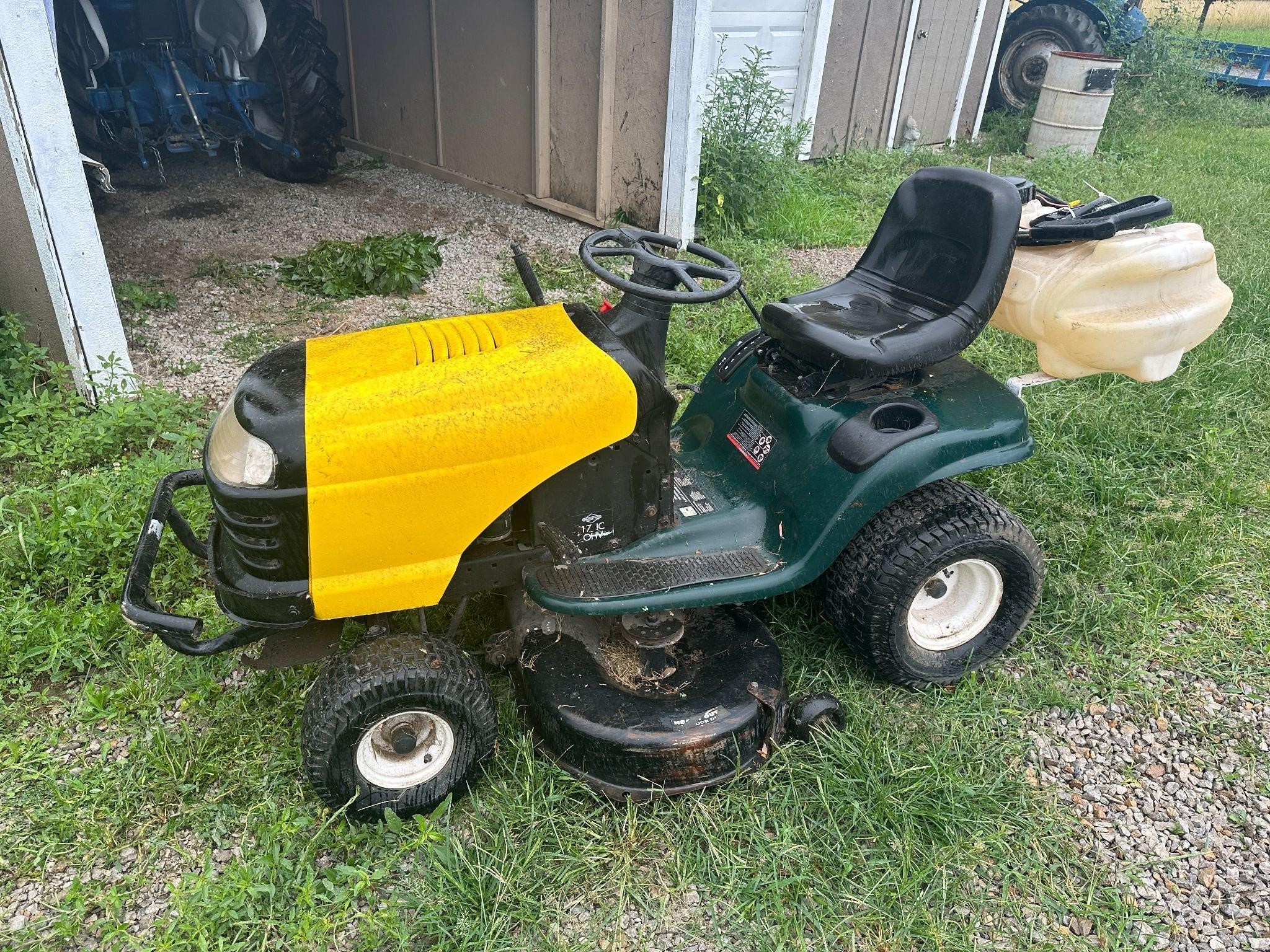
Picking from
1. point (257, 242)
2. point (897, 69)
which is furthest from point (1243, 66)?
point (257, 242)

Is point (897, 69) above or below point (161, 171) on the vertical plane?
above

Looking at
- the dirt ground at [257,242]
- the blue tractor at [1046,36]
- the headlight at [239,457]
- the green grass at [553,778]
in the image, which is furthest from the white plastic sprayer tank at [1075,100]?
the headlight at [239,457]

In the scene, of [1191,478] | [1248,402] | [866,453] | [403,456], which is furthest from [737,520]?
[1248,402]

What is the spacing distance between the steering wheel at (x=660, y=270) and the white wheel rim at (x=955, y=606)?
1119 mm

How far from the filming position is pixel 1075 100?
8.66 meters

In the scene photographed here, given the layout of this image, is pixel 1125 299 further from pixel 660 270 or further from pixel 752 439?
pixel 660 270

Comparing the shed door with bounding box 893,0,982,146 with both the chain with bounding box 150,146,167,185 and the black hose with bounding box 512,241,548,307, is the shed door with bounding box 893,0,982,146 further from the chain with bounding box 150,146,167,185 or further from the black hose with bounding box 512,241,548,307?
the black hose with bounding box 512,241,548,307

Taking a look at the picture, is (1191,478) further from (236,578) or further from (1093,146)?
(1093,146)

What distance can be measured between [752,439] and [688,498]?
283 mm

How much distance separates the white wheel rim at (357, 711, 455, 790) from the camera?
2.17 m

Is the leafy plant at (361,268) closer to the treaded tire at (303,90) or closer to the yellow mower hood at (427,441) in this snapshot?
the treaded tire at (303,90)

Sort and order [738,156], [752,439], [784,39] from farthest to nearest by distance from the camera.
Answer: [784,39]
[738,156]
[752,439]

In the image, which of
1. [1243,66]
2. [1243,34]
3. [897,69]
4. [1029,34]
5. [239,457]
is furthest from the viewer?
[1243,34]

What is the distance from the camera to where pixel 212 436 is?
80.4 inches
